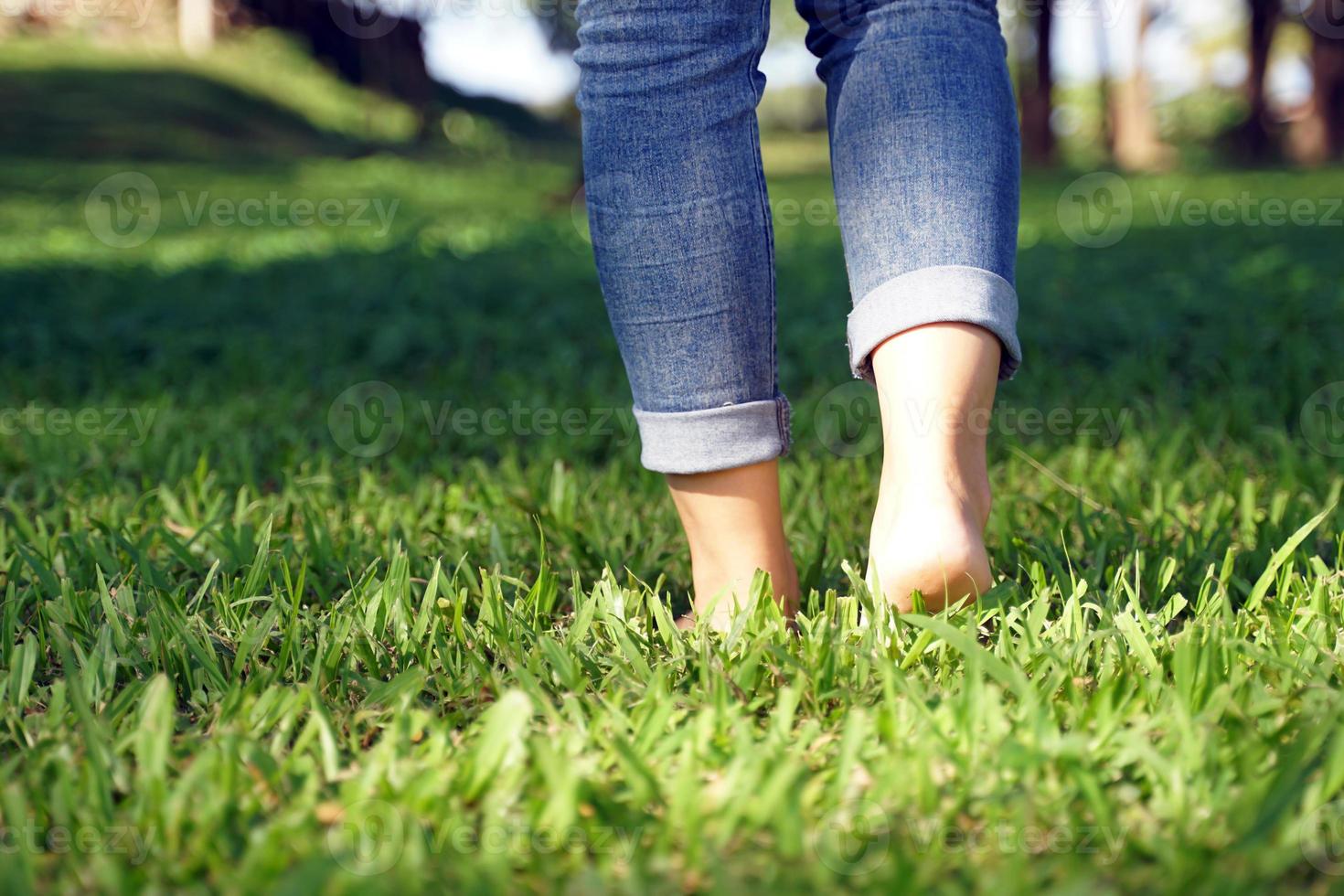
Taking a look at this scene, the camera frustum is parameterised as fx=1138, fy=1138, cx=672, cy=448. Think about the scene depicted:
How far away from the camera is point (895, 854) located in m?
0.79

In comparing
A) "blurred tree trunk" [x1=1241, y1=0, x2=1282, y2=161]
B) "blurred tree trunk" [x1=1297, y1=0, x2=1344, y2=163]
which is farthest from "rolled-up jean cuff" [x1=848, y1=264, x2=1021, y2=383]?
Result: "blurred tree trunk" [x1=1241, y1=0, x2=1282, y2=161]

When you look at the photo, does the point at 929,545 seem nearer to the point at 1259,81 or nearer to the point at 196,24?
the point at 1259,81

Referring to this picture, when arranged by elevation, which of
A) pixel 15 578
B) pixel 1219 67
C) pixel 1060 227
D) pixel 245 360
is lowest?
pixel 15 578

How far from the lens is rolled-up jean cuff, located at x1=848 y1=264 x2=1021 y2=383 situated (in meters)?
1.15

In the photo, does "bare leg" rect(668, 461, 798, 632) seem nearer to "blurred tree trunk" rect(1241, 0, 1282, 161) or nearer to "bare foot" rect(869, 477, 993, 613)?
"bare foot" rect(869, 477, 993, 613)

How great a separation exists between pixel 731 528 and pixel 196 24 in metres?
20.8

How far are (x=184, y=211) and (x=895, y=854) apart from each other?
29.1 feet

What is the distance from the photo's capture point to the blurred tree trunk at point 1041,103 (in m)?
16.1

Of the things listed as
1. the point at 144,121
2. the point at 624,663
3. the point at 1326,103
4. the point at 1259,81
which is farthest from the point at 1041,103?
the point at 624,663

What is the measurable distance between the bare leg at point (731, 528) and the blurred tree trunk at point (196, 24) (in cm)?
2012

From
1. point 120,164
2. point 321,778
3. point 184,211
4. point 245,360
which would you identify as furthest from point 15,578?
point 120,164

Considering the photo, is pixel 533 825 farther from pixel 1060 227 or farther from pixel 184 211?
pixel 184 211

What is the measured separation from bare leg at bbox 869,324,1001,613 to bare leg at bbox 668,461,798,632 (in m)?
0.13

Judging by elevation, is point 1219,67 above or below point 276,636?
above
